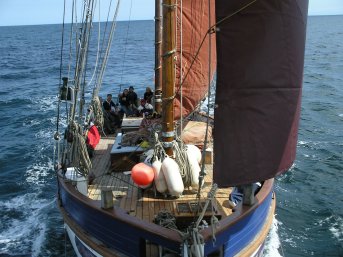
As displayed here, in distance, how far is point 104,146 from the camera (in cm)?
1316

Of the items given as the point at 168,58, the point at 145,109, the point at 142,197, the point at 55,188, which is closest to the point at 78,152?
the point at 142,197

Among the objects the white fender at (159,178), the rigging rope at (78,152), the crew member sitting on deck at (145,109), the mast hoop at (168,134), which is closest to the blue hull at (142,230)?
the rigging rope at (78,152)

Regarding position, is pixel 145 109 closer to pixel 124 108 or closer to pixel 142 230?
pixel 124 108

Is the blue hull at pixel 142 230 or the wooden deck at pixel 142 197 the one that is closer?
the blue hull at pixel 142 230

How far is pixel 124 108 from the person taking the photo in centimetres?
1644

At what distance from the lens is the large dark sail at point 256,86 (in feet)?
17.6

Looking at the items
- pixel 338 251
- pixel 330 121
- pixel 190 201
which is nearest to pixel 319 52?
pixel 330 121

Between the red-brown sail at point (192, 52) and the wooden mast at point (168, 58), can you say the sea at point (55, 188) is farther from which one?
the wooden mast at point (168, 58)

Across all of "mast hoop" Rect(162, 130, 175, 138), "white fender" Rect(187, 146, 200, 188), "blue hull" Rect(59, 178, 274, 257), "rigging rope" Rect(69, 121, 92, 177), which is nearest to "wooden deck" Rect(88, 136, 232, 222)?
"white fender" Rect(187, 146, 200, 188)

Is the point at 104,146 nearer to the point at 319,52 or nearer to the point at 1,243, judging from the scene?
the point at 1,243

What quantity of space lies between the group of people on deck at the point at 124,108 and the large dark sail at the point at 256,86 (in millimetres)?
9060

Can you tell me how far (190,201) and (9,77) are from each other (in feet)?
143

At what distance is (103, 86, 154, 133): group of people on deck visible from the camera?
48.9 ft

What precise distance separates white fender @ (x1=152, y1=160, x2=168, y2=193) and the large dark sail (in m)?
2.65
